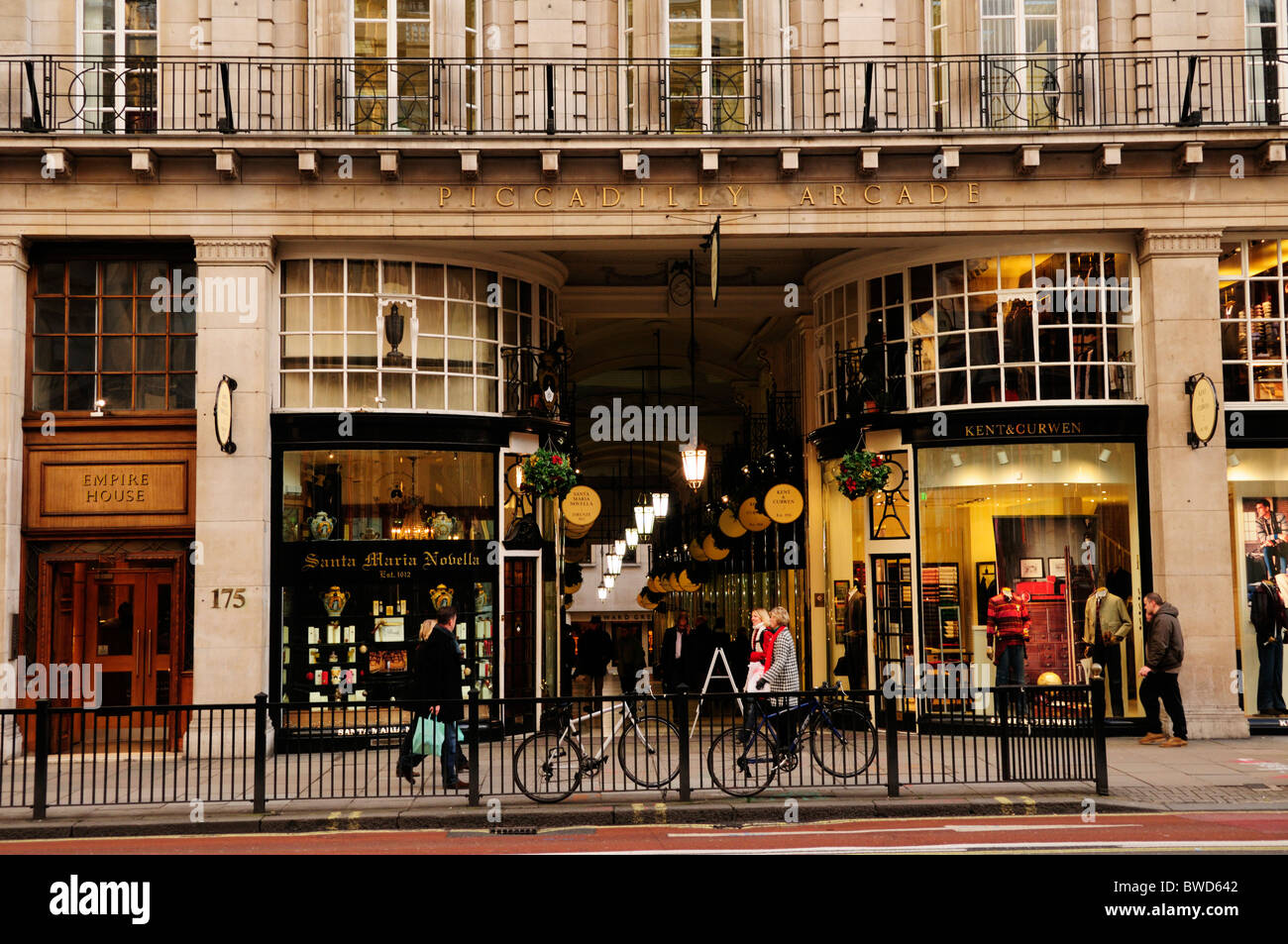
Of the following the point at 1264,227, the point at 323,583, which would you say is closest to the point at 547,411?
the point at 323,583

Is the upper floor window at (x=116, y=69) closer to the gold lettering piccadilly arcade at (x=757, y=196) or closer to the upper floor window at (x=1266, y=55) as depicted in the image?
the gold lettering piccadilly arcade at (x=757, y=196)

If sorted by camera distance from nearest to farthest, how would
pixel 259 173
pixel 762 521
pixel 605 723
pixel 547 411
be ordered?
pixel 605 723
pixel 259 173
pixel 547 411
pixel 762 521

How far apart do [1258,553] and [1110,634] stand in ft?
8.60

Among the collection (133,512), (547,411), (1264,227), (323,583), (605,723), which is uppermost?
(1264,227)

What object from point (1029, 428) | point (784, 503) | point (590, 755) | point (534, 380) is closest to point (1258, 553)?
point (1029, 428)

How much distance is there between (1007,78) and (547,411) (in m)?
8.15

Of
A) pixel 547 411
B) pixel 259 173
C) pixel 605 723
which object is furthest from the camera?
pixel 547 411

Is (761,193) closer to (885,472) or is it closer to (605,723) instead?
(885,472)

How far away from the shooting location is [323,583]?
16.6 meters

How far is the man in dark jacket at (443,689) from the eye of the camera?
486 inches

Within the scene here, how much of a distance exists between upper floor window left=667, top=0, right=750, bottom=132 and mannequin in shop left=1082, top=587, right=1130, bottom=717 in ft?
27.2

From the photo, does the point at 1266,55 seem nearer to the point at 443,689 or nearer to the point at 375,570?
the point at 443,689

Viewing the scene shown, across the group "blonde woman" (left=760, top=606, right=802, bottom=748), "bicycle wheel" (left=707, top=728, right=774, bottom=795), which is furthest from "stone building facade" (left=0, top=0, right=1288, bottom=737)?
"bicycle wheel" (left=707, top=728, right=774, bottom=795)

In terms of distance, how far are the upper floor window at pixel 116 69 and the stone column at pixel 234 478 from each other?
2.15 metres
